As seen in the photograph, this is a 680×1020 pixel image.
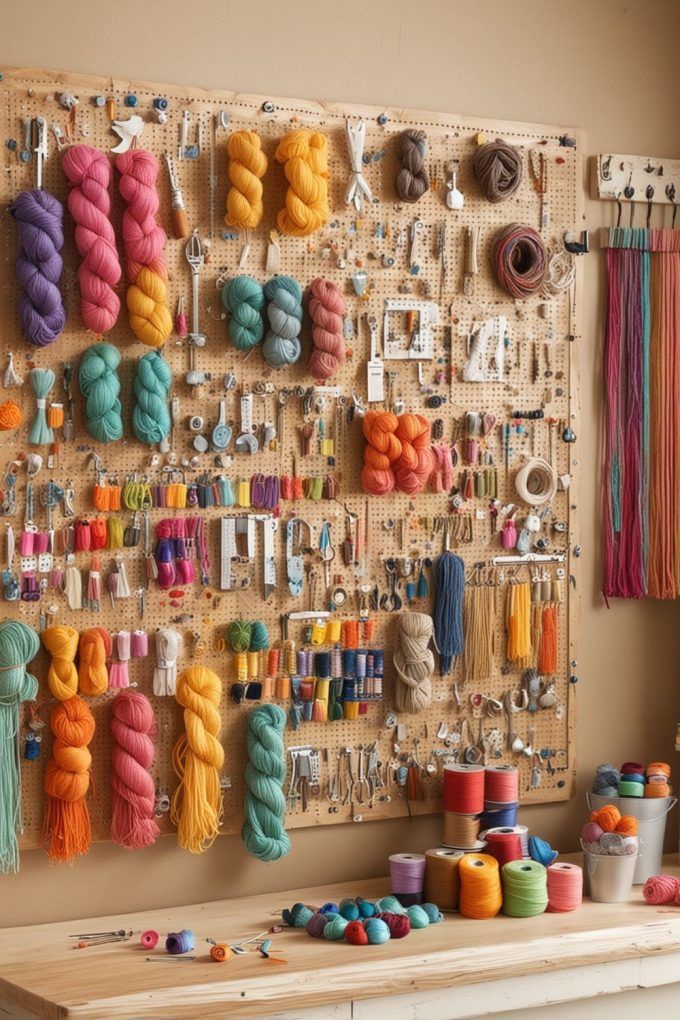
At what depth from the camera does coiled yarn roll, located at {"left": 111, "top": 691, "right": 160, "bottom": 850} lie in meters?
2.87

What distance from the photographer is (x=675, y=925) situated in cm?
289

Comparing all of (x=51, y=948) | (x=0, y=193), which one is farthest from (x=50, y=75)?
(x=51, y=948)

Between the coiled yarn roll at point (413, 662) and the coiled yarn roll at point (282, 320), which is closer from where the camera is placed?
the coiled yarn roll at point (282, 320)

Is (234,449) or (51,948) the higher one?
(234,449)

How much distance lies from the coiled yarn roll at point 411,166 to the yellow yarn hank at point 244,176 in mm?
379

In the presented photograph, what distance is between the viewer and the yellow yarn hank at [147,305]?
9.31ft

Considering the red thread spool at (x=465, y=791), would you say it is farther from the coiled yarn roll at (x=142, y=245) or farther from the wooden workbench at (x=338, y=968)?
the coiled yarn roll at (x=142, y=245)

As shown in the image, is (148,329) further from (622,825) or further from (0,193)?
(622,825)

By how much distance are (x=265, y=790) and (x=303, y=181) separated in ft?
4.76

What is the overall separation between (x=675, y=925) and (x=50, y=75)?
241cm

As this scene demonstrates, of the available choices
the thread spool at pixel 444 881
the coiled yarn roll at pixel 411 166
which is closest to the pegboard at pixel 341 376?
the coiled yarn roll at pixel 411 166

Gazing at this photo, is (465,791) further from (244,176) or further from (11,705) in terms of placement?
(244,176)

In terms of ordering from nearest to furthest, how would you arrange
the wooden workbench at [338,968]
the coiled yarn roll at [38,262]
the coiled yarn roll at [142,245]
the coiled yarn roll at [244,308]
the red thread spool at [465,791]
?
the wooden workbench at [338,968] < the coiled yarn roll at [38,262] < the coiled yarn roll at [142,245] < the coiled yarn roll at [244,308] < the red thread spool at [465,791]

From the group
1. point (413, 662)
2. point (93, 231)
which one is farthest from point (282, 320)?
point (413, 662)
